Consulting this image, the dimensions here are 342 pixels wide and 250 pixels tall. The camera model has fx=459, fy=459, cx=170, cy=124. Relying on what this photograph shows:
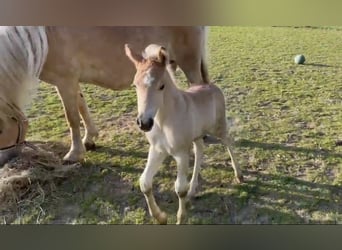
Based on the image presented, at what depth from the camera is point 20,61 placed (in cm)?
116

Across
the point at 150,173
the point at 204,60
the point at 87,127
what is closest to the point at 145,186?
the point at 150,173

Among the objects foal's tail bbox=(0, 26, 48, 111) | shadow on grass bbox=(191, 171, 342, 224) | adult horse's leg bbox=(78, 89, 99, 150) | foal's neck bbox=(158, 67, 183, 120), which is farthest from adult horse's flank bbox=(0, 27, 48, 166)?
shadow on grass bbox=(191, 171, 342, 224)

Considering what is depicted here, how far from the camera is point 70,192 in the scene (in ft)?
3.82

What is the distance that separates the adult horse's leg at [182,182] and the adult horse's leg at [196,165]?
3cm

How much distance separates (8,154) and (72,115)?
7.5 inches

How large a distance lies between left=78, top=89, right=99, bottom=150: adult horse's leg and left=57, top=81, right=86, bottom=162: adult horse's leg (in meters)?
0.02

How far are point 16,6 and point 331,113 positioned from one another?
841mm

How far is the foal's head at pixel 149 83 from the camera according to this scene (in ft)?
3.12

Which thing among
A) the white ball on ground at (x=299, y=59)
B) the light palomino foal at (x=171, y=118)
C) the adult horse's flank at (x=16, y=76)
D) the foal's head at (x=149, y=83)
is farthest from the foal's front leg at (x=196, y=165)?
the adult horse's flank at (x=16, y=76)

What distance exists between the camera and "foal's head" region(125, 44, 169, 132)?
95cm

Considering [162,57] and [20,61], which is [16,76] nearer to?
[20,61]

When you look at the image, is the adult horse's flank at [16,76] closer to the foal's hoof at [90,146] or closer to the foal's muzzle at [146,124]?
the foal's hoof at [90,146]

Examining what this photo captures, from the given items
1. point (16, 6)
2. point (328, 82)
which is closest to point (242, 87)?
point (328, 82)

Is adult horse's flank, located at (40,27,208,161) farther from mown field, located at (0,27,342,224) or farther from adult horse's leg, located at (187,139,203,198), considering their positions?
adult horse's leg, located at (187,139,203,198)
